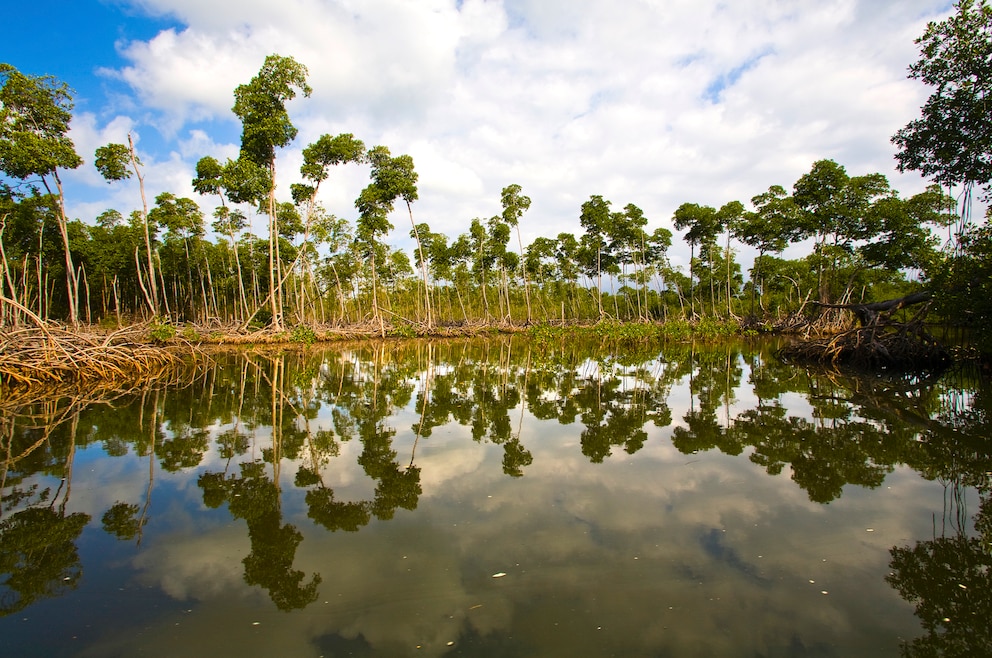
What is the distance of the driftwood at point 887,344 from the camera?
39.8 feet

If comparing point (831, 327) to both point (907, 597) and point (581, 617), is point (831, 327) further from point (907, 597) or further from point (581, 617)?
point (581, 617)

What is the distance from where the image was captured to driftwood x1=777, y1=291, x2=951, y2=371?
39.8ft

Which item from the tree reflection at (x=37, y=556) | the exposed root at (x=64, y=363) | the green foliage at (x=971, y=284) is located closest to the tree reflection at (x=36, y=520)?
the tree reflection at (x=37, y=556)

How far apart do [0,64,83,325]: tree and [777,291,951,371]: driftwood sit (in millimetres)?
23840

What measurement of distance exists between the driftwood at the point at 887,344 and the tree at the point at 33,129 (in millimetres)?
23840

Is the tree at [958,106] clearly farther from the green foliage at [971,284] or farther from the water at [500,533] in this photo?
the water at [500,533]

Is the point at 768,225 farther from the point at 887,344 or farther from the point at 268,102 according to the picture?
the point at 268,102

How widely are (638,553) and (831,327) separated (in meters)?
20.8

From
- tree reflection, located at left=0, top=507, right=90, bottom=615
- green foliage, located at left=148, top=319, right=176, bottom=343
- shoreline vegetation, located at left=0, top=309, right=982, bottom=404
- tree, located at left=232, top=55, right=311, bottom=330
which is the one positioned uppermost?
tree, located at left=232, top=55, right=311, bottom=330

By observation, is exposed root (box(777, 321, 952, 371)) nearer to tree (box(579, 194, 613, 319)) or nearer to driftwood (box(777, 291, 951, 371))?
driftwood (box(777, 291, 951, 371))

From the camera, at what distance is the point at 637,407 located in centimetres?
780

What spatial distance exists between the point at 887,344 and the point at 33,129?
2717 centimetres

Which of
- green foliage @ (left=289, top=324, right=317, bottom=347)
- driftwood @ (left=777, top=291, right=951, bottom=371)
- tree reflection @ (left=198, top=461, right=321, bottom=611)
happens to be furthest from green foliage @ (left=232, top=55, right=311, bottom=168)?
driftwood @ (left=777, top=291, right=951, bottom=371)

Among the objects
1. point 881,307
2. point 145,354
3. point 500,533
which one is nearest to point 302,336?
point 145,354
